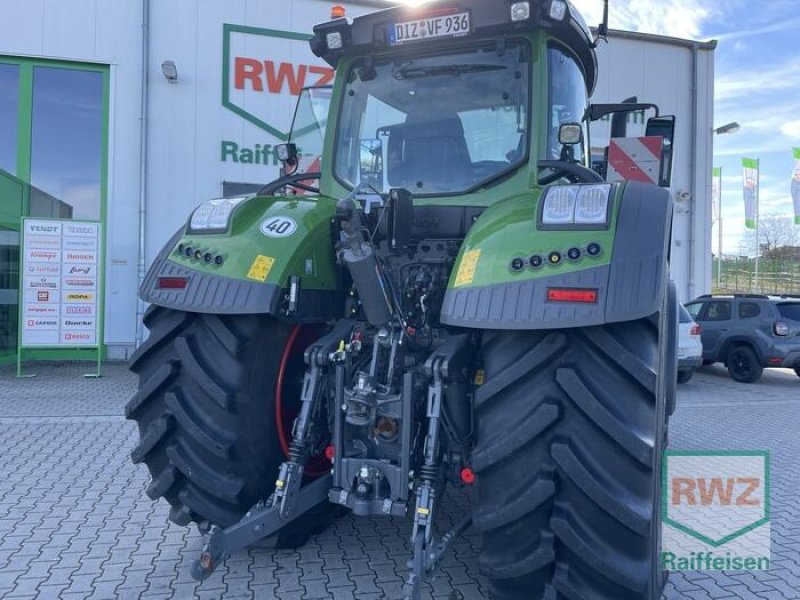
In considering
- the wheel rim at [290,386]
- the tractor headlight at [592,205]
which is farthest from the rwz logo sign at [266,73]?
the tractor headlight at [592,205]

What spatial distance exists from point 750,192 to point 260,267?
3070cm

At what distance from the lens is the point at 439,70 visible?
11.5 ft

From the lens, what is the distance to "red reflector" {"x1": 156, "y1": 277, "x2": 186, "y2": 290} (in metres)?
3.18

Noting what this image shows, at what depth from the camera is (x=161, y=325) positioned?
329 centimetres

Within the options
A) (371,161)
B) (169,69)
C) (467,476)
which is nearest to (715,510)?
(467,476)

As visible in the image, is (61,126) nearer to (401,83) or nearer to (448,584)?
(401,83)

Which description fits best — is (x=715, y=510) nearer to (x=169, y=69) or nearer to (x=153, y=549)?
(x=153, y=549)

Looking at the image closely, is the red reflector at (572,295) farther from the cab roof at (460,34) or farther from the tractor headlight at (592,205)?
the cab roof at (460,34)

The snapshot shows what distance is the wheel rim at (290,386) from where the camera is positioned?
331 centimetres

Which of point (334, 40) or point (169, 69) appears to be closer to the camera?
point (334, 40)

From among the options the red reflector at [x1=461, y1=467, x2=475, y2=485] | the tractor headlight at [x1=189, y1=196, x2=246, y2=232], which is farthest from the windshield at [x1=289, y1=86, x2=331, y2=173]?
the red reflector at [x1=461, y1=467, x2=475, y2=485]

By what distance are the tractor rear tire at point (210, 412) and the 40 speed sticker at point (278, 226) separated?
1.30 feet

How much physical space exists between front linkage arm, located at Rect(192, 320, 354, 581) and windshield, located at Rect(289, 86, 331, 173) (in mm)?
2499

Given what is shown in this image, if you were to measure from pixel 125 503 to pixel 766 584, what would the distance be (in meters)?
3.77
